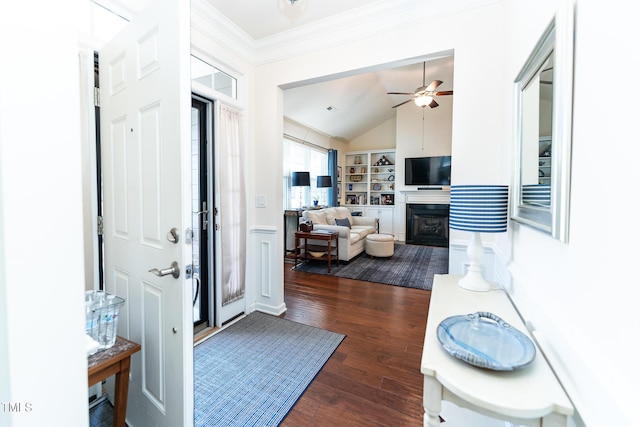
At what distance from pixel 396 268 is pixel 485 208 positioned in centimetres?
343

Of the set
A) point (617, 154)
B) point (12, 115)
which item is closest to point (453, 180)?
point (617, 154)

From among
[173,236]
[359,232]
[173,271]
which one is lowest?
[359,232]

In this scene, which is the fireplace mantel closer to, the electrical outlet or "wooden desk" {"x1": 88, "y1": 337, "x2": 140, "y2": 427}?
the electrical outlet

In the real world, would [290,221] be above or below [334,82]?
below

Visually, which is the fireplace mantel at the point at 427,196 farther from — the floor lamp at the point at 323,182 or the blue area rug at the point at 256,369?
the blue area rug at the point at 256,369

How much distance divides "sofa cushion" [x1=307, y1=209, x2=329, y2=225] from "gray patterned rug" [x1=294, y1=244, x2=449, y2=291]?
0.77 metres

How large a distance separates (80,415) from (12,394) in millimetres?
189

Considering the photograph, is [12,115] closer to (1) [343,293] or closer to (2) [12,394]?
(2) [12,394]

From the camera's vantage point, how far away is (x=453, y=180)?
200 centimetres

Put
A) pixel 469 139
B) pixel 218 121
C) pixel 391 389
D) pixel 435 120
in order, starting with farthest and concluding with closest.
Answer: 1. pixel 435 120
2. pixel 218 121
3. pixel 469 139
4. pixel 391 389

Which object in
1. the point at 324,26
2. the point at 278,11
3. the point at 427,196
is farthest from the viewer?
the point at 427,196

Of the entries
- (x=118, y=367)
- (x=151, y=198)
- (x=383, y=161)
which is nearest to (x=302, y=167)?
(x=383, y=161)

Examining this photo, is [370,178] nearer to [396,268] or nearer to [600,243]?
[396,268]

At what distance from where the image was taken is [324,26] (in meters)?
2.45
